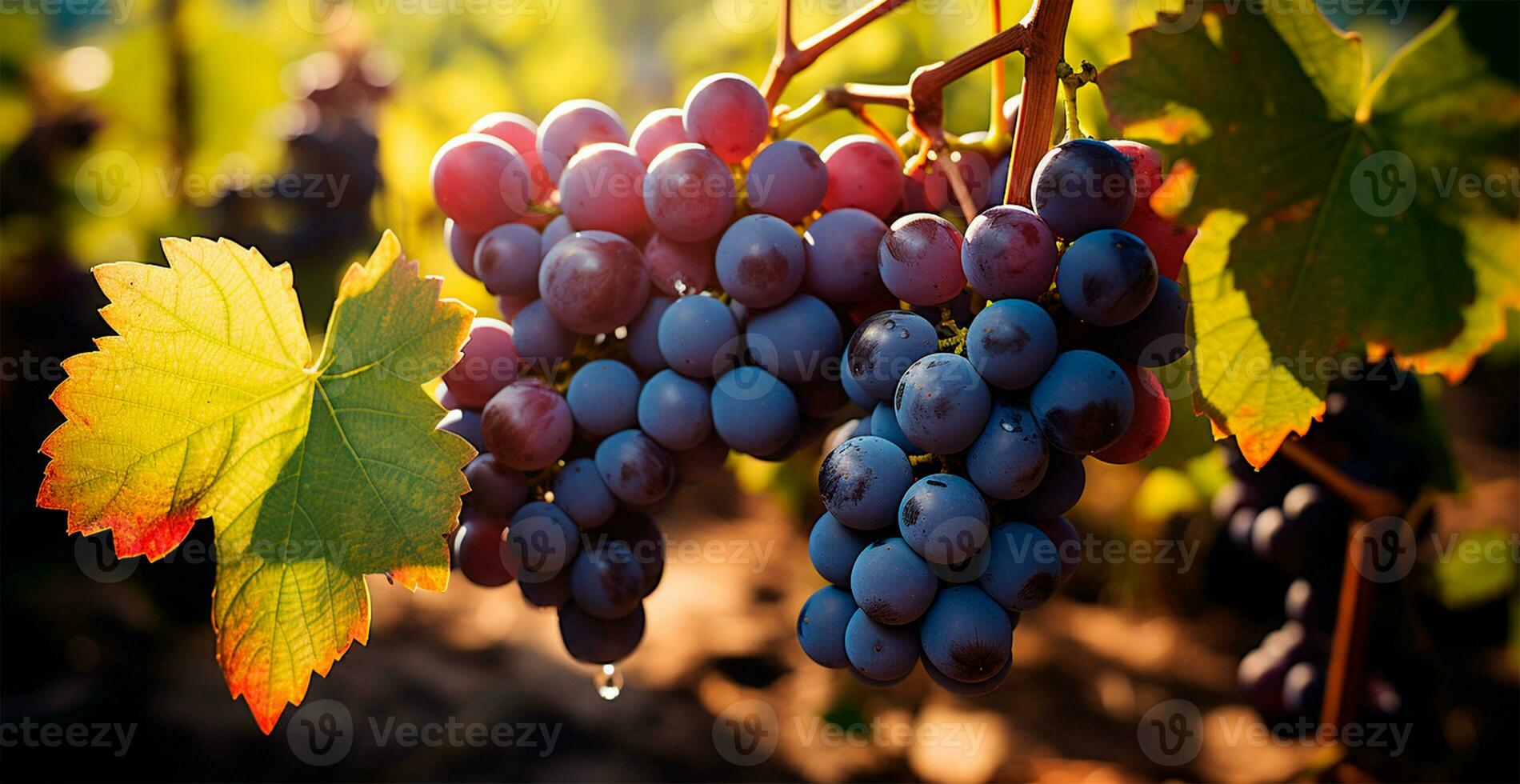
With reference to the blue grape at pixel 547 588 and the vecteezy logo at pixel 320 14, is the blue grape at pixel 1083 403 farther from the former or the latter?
the vecteezy logo at pixel 320 14

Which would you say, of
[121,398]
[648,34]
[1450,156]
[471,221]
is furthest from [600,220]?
[648,34]

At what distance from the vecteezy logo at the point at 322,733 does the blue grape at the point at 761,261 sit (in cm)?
132

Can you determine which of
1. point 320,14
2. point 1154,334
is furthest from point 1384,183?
point 320,14

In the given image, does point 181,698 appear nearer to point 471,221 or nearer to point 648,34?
point 471,221

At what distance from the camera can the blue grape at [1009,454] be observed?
0.57m

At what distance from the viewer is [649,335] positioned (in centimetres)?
75

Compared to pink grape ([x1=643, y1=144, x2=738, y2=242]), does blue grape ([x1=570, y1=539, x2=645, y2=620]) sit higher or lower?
lower

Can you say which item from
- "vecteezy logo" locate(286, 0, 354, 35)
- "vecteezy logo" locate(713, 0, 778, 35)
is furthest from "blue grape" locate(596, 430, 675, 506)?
"vecteezy logo" locate(286, 0, 354, 35)

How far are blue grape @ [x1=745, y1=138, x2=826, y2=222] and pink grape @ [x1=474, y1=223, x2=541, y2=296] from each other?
19 cm

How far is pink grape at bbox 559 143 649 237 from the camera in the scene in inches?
28.5

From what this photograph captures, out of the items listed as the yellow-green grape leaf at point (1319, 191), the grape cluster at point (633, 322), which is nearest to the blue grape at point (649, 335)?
the grape cluster at point (633, 322)

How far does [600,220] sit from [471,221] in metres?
0.13

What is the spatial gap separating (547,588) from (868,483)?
310 mm

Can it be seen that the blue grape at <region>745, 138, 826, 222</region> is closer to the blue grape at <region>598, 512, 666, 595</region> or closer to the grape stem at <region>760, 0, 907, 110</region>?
the grape stem at <region>760, 0, 907, 110</region>
